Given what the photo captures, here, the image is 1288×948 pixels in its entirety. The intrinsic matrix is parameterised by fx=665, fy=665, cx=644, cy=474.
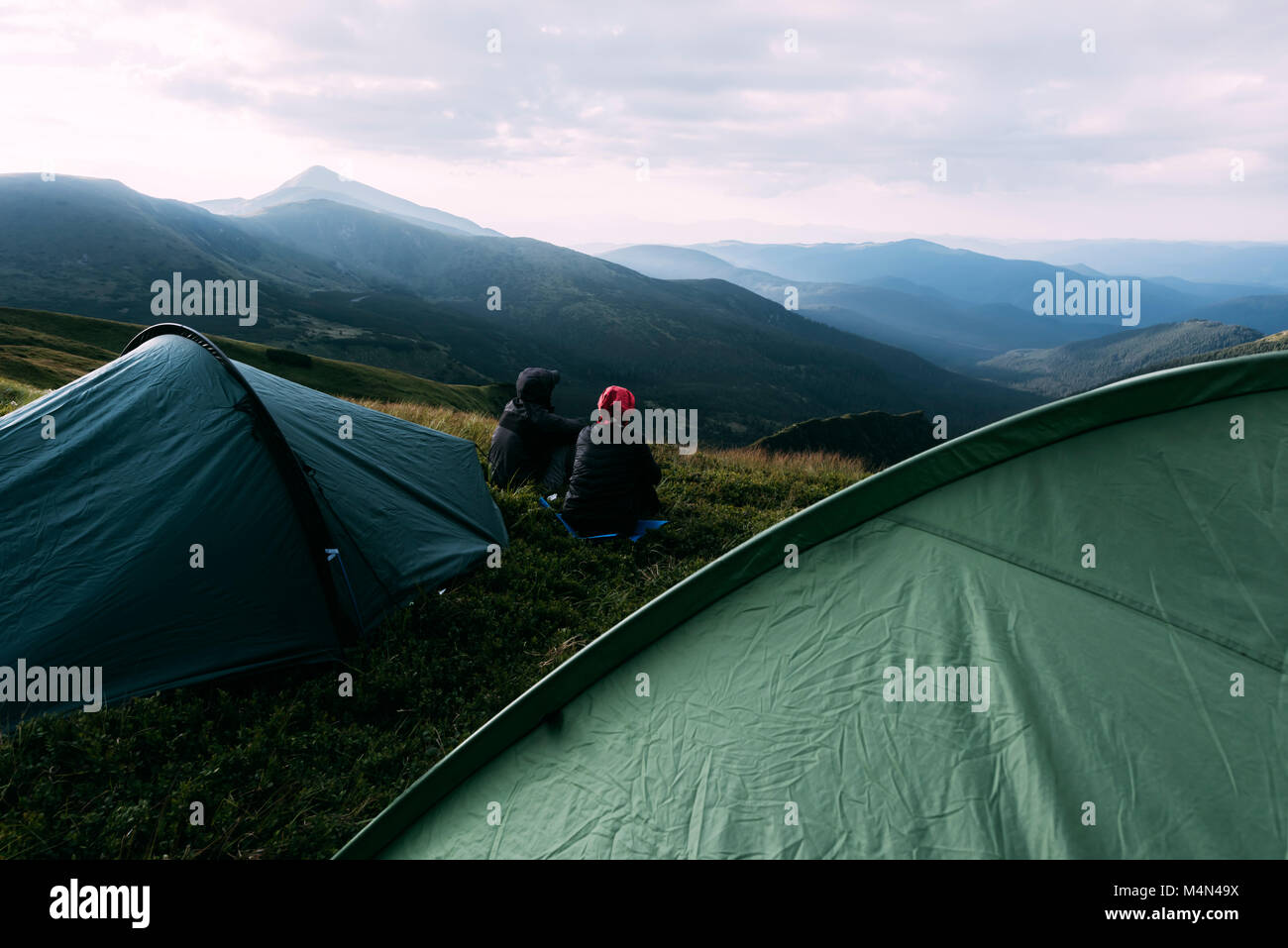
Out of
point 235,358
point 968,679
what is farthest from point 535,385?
point 235,358

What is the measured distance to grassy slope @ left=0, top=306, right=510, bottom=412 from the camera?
116ft

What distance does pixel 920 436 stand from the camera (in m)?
83.0

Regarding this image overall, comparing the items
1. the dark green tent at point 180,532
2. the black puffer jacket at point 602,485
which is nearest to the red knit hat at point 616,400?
the black puffer jacket at point 602,485

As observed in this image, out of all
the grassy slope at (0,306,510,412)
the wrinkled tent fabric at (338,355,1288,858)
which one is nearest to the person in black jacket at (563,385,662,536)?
the wrinkled tent fabric at (338,355,1288,858)

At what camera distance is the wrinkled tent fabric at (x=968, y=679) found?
6.27 feet

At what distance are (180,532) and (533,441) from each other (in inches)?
174

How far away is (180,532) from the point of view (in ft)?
16.1

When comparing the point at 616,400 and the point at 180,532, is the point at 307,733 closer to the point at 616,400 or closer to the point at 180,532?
the point at 180,532

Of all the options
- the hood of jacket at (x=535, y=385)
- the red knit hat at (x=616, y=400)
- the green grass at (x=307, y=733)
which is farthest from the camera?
the hood of jacket at (x=535, y=385)

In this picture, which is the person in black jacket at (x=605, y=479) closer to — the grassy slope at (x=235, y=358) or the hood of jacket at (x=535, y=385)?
the hood of jacket at (x=535, y=385)

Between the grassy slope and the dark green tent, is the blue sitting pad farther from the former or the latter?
the grassy slope
